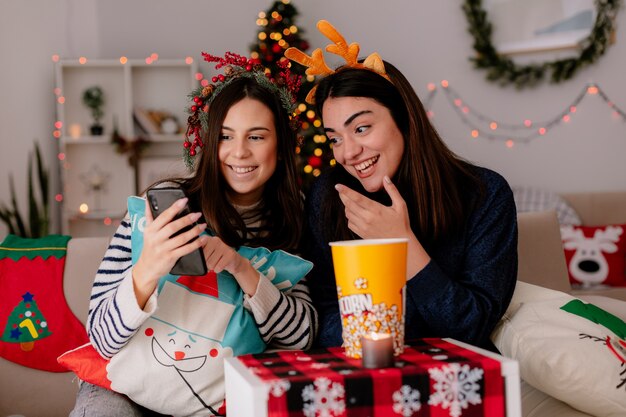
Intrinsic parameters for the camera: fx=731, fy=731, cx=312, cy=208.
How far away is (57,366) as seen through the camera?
1.86m

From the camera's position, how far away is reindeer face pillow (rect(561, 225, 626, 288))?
3.66 m

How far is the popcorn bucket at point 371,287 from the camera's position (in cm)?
107

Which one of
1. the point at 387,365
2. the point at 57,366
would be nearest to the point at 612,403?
the point at 387,365

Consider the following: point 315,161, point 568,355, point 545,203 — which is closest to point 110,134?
point 315,161

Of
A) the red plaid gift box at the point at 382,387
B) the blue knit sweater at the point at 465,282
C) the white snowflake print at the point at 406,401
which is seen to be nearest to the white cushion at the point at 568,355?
the blue knit sweater at the point at 465,282

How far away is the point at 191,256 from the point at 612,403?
2.72 feet

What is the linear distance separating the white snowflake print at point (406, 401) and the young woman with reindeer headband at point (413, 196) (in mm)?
430

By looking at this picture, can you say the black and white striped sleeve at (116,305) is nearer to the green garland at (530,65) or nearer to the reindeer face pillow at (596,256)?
the reindeer face pillow at (596,256)

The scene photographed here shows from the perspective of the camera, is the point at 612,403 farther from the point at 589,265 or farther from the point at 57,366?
the point at 589,265

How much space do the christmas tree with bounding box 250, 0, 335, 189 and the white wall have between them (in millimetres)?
503

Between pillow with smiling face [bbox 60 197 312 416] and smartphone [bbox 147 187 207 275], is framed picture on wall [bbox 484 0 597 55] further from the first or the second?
smartphone [bbox 147 187 207 275]

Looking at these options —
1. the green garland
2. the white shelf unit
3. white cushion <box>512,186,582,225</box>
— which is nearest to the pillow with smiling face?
white cushion <box>512,186,582,225</box>

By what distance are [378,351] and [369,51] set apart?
157 inches

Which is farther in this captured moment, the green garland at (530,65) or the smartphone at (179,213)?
the green garland at (530,65)
